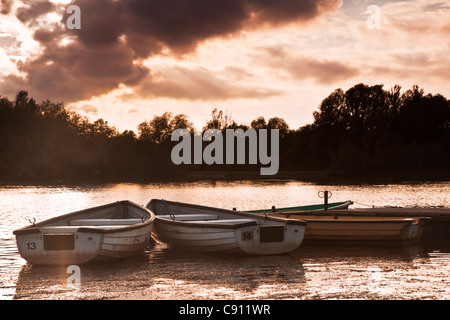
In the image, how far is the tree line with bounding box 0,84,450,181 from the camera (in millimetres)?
104688

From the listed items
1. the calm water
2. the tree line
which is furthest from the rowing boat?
the tree line

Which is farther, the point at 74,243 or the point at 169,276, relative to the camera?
the point at 74,243

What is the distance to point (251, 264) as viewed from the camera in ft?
50.9

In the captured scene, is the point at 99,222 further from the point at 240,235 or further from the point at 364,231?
the point at 364,231

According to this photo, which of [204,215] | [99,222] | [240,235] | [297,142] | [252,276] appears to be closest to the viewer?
[252,276]

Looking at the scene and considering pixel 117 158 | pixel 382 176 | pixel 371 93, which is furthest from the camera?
pixel 117 158

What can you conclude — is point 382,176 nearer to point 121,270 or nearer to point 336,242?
point 336,242

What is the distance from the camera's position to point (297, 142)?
125 metres

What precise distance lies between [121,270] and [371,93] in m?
107

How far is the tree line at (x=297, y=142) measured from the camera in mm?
104688

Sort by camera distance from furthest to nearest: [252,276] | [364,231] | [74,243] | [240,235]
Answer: [364,231], [240,235], [74,243], [252,276]

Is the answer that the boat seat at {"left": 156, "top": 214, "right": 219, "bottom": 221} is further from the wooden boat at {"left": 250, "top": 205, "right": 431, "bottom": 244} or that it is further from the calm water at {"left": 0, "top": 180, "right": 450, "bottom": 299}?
the wooden boat at {"left": 250, "top": 205, "right": 431, "bottom": 244}

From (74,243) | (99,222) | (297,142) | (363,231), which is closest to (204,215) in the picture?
(99,222)
